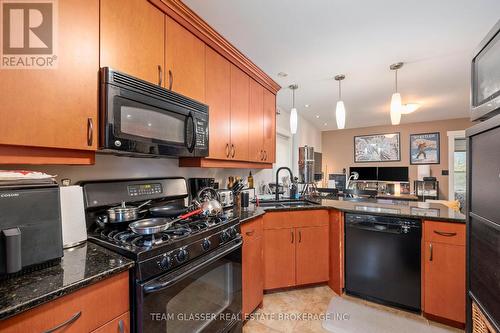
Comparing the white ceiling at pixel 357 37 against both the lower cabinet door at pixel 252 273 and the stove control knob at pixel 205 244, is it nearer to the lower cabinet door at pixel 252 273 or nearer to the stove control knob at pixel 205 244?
the stove control knob at pixel 205 244

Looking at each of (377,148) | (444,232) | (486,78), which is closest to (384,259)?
(444,232)

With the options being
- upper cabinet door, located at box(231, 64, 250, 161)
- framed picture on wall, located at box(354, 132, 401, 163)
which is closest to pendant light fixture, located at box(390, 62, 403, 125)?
upper cabinet door, located at box(231, 64, 250, 161)

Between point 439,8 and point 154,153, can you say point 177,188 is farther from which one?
point 439,8

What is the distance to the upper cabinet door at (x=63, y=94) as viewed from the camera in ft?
2.73

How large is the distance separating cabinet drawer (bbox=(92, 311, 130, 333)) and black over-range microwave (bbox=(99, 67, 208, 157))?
744 millimetres

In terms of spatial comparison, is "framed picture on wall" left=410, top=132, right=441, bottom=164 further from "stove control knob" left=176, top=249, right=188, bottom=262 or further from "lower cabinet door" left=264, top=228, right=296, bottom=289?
"stove control knob" left=176, top=249, right=188, bottom=262

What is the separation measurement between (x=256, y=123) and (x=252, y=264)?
1.40 meters

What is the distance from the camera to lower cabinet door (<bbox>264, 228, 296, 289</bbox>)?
2.13m

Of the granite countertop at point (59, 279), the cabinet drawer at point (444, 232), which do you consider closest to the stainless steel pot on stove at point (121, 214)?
the granite countertop at point (59, 279)

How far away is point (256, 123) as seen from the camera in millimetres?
2371

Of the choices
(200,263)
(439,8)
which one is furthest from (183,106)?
(439,8)

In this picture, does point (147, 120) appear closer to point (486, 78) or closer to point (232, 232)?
point (232, 232)

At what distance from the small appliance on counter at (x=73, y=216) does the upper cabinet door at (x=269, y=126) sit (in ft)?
5.79

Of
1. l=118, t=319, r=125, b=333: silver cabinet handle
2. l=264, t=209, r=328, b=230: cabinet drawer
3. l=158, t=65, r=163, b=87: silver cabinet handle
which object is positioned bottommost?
l=118, t=319, r=125, b=333: silver cabinet handle
